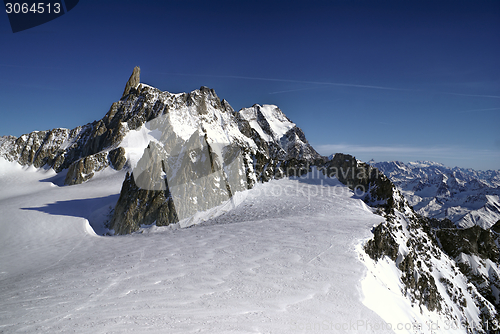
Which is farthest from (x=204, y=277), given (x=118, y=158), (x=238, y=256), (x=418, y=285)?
(x=118, y=158)

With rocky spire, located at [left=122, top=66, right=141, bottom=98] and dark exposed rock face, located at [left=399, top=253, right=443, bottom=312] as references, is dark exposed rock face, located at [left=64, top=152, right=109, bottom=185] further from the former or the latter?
dark exposed rock face, located at [left=399, top=253, right=443, bottom=312]

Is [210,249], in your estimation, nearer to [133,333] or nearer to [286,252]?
[286,252]

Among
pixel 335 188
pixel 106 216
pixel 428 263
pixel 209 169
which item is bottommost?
pixel 428 263

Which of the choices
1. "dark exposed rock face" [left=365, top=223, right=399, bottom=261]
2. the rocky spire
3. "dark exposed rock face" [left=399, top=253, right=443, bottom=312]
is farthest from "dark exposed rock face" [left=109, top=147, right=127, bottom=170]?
"dark exposed rock face" [left=399, top=253, right=443, bottom=312]

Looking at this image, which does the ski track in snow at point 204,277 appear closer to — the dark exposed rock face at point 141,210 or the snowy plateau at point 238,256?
the snowy plateau at point 238,256

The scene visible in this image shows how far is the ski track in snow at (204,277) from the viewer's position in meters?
13.4

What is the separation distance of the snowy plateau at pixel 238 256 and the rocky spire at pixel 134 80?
6514 centimetres

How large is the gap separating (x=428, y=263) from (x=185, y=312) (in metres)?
35.4

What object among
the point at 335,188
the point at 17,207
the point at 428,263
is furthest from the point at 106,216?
the point at 428,263

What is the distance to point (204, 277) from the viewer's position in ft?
59.6

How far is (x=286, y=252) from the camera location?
21.9 meters

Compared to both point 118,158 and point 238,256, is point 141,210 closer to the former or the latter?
point 238,256

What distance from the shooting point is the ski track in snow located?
13438 millimetres

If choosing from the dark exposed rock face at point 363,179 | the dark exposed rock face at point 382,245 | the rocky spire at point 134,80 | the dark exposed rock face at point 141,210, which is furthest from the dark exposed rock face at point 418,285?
the rocky spire at point 134,80
